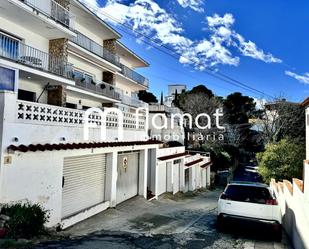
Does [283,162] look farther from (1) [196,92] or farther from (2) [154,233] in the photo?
(1) [196,92]

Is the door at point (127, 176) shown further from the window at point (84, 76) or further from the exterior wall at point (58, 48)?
the window at point (84, 76)

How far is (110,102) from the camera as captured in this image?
26828mm

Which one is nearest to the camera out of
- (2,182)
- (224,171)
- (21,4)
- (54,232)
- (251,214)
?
(2,182)

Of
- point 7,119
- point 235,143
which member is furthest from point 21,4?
point 235,143

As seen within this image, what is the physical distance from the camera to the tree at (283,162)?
72.8 ft

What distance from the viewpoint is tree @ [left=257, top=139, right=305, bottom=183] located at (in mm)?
22189

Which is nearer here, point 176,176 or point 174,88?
point 176,176

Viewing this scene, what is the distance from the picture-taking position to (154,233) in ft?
31.9

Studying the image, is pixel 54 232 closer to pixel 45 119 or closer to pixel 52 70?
pixel 45 119

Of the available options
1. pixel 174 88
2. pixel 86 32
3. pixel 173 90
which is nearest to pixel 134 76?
pixel 86 32

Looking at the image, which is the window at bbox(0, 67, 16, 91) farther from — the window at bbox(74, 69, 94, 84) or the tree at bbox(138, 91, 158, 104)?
the tree at bbox(138, 91, 158, 104)

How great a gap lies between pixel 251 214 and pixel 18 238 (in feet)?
21.6

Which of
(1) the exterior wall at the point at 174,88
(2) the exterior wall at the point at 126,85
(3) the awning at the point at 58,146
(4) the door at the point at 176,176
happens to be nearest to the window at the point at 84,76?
→ (2) the exterior wall at the point at 126,85

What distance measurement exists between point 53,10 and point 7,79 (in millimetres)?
5896
